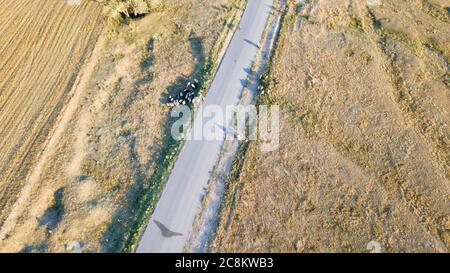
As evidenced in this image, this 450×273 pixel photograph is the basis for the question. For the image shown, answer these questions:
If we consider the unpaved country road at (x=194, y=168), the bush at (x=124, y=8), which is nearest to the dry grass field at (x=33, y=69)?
the bush at (x=124, y=8)

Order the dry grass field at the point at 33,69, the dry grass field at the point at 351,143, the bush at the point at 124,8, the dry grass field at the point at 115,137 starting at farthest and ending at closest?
the bush at the point at 124,8 → the dry grass field at the point at 33,69 → the dry grass field at the point at 115,137 → the dry grass field at the point at 351,143

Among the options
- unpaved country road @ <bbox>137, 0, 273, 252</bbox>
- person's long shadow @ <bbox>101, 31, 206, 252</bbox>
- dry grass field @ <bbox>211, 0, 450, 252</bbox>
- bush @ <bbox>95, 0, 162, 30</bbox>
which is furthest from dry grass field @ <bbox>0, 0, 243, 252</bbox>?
dry grass field @ <bbox>211, 0, 450, 252</bbox>

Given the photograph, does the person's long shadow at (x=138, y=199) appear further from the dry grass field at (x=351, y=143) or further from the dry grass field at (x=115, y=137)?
the dry grass field at (x=351, y=143)

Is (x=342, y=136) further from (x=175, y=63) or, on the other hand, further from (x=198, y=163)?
(x=175, y=63)

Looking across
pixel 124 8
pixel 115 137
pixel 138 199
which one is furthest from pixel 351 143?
pixel 124 8

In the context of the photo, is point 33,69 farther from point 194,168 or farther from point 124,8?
point 194,168

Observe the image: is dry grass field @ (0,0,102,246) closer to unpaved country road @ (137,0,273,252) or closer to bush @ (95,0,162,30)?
bush @ (95,0,162,30)
